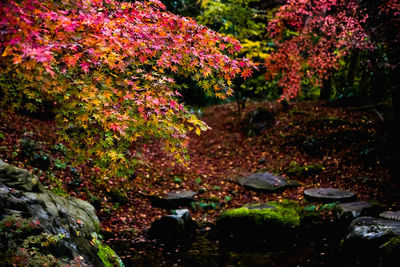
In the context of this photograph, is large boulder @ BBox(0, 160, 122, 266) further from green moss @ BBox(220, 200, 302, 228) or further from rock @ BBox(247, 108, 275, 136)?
rock @ BBox(247, 108, 275, 136)

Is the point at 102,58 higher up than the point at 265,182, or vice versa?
the point at 102,58

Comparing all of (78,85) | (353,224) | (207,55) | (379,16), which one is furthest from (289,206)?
(78,85)

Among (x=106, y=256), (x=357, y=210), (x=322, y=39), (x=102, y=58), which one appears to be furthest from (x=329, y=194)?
(x=102, y=58)

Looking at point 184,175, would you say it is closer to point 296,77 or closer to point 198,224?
point 198,224

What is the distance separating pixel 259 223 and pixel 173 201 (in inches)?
107

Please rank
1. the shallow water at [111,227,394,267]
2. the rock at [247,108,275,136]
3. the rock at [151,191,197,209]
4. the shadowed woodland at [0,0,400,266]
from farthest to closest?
the rock at [247,108,275,136] → the rock at [151,191,197,209] → the shallow water at [111,227,394,267] → the shadowed woodland at [0,0,400,266]

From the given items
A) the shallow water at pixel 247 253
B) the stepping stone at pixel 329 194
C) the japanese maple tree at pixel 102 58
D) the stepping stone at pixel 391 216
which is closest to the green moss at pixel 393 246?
the shallow water at pixel 247 253

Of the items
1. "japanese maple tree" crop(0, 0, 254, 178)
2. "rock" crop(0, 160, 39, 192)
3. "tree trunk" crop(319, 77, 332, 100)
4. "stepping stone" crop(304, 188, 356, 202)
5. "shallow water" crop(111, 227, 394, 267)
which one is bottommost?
"shallow water" crop(111, 227, 394, 267)

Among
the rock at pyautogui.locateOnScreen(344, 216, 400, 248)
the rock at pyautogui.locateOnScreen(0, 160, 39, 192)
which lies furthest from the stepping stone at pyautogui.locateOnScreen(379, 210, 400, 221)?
the rock at pyautogui.locateOnScreen(0, 160, 39, 192)

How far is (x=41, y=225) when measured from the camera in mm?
3982

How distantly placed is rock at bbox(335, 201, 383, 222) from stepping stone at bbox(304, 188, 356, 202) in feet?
2.46

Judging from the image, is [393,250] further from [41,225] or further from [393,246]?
[41,225]

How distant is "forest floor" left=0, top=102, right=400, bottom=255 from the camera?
7.91 metres

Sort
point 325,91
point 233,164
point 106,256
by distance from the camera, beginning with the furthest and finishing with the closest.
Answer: point 325,91 < point 233,164 < point 106,256
